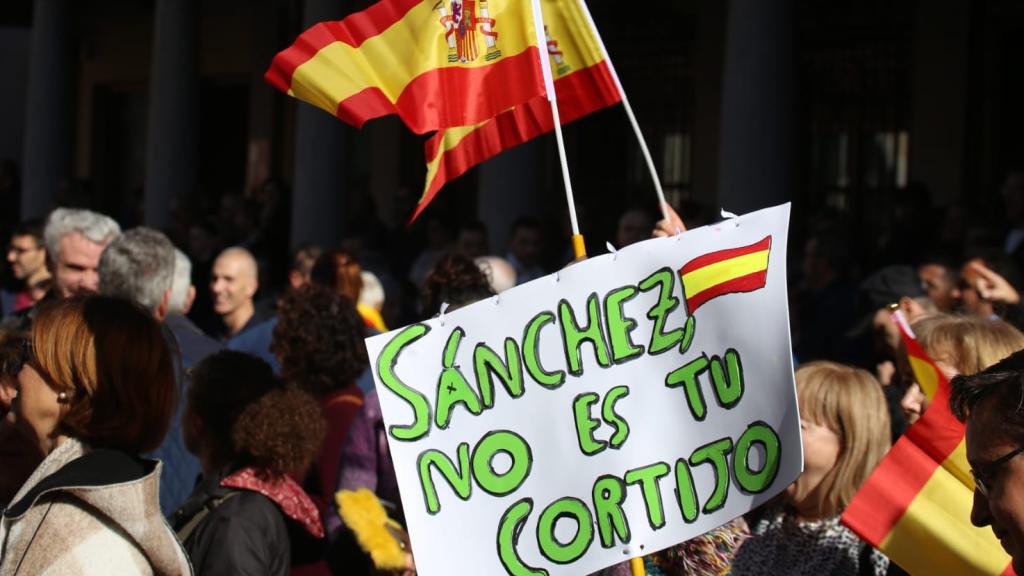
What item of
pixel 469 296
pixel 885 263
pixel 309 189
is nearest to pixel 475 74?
pixel 469 296

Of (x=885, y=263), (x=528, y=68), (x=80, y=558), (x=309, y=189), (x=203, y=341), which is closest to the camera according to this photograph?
(x=80, y=558)

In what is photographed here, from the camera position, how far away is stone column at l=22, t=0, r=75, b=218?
17.7 meters

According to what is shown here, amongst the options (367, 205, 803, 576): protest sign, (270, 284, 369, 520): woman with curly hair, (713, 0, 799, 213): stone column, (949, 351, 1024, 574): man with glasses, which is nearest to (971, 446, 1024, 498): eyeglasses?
(949, 351, 1024, 574): man with glasses

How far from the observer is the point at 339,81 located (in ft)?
13.7

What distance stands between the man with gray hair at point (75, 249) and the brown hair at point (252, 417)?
1.76m

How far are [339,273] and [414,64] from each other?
A: 3038 mm

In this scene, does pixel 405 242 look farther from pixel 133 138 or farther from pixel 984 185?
pixel 133 138

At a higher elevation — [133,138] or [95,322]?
[133,138]

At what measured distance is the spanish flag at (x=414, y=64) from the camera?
13.5ft

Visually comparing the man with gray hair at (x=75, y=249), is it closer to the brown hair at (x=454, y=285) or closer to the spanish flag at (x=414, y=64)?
the brown hair at (x=454, y=285)

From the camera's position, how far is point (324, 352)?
541 cm

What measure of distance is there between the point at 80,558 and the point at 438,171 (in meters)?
1.79

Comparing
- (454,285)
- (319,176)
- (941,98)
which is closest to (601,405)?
(454,285)

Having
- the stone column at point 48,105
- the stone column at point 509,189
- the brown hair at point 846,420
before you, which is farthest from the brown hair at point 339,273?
the stone column at point 48,105
